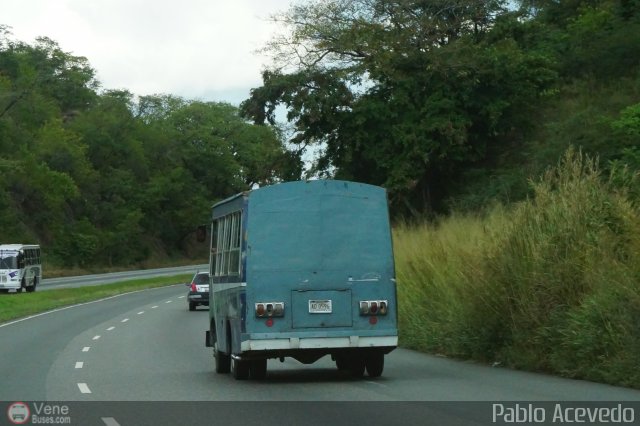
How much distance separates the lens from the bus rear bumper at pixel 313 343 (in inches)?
658

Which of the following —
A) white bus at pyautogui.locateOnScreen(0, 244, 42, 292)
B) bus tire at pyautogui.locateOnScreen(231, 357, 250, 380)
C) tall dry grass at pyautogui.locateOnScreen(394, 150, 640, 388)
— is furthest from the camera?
white bus at pyautogui.locateOnScreen(0, 244, 42, 292)

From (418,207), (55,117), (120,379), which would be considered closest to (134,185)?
(55,117)

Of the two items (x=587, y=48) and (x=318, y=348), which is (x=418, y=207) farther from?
(x=318, y=348)

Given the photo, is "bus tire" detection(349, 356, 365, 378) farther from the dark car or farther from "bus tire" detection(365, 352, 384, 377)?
the dark car

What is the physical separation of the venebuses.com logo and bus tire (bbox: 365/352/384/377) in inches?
220

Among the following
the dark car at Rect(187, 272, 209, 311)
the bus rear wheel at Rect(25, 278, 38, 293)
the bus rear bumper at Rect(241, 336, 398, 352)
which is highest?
the bus rear wheel at Rect(25, 278, 38, 293)

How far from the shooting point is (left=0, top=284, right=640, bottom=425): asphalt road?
13.0 m

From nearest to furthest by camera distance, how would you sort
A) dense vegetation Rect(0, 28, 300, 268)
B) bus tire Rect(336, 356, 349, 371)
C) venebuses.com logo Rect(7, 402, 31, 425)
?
venebuses.com logo Rect(7, 402, 31, 425)
bus tire Rect(336, 356, 349, 371)
dense vegetation Rect(0, 28, 300, 268)

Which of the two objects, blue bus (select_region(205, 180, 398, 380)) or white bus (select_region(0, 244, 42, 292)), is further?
white bus (select_region(0, 244, 42, 292))

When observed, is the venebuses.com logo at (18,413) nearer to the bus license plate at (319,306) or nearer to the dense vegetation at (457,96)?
the bus license plate at (319,306)

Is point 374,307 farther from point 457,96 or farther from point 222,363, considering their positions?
point 457,96

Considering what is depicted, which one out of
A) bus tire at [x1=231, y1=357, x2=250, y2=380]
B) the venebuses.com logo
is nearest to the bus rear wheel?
bus tire at [x1=231, y1=357, x2=250, y2=380]

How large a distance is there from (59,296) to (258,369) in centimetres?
4122

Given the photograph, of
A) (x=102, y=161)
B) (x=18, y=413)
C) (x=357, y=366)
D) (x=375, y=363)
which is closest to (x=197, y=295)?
(x=357, y=366)
